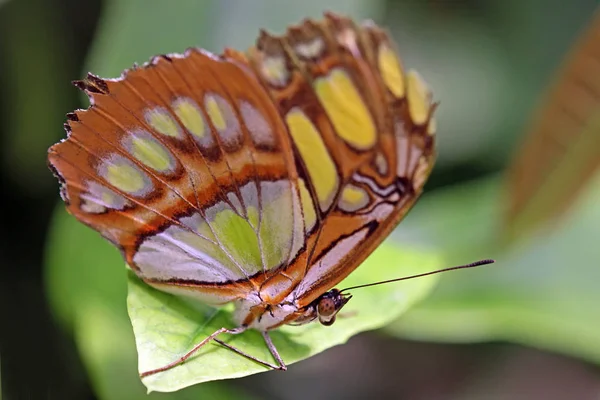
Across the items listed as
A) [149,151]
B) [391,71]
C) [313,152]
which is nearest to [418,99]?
[391,71]

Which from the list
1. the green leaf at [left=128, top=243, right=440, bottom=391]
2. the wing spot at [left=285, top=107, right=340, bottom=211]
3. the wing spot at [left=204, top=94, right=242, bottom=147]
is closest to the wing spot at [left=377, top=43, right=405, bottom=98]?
the wing spot at [left=285, top=107, right=340, bottom=211]

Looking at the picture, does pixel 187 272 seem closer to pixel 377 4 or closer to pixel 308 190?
pixel 308 190

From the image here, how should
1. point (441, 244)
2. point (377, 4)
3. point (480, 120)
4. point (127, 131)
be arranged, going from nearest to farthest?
point (127, 131) → point (441, 244) → point (377, 4) → point (480, 120)

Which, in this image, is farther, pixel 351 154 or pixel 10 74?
pixel 10 74

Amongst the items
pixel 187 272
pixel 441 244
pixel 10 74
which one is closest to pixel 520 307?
pixel 441 244

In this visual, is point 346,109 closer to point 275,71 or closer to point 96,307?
point 275,71

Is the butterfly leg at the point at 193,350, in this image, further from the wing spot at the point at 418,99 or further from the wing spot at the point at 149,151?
the wing spot at the point at 418,99
